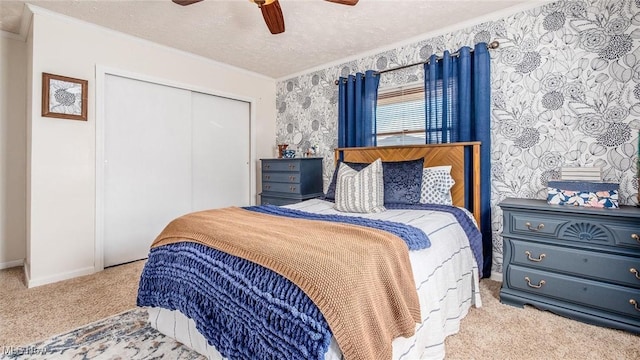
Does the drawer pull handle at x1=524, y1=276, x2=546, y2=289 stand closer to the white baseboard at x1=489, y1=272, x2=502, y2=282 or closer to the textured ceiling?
the white baseboard at x1=489, y1=272, x2=502, y2=282

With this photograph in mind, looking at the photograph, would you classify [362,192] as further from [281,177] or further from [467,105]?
[281,177]

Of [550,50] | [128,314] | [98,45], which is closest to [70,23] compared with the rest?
[98,45]

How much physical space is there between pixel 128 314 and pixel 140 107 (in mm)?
2156

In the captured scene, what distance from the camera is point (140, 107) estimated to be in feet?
10.5

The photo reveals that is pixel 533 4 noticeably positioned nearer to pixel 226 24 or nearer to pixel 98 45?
pixel 226 24

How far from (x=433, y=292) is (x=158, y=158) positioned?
3120 millimetres

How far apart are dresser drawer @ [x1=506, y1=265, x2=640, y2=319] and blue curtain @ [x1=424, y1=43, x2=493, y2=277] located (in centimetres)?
47

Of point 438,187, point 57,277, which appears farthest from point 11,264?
point 438,187

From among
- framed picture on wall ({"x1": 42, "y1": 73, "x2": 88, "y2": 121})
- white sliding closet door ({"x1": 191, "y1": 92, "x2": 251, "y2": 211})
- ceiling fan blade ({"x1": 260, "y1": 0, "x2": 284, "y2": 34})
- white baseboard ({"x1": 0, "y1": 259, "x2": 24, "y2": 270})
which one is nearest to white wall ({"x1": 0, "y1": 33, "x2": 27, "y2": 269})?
white baseboard ({"x1": 0, "y1": 259, "x2": 24, "y2": 270})

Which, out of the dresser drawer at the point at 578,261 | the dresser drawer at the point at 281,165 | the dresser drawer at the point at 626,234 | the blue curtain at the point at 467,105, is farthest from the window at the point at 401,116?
the dresser drawer at the point at 626,234

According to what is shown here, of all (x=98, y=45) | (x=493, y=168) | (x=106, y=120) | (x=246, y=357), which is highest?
(x=98, y=45)

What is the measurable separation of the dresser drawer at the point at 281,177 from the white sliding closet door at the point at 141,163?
938 mm

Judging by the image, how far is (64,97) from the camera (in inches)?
104

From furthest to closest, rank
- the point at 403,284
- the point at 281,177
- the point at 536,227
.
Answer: the point at 281,177, the point at 536,227, the point at 403,284
